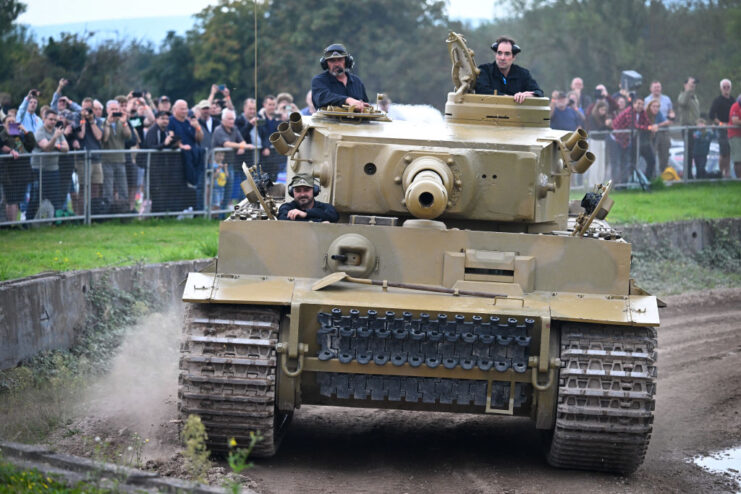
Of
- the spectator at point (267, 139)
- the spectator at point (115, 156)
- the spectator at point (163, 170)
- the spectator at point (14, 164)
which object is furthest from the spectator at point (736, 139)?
the spectator at point (14, 164)

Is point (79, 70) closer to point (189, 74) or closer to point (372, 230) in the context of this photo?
point (189, 74)

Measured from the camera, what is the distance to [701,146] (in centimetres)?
2636

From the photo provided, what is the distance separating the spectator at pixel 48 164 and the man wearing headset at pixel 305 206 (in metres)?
7.34

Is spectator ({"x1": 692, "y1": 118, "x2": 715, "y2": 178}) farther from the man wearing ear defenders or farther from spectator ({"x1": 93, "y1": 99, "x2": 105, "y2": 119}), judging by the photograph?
the man wearing ear defenders

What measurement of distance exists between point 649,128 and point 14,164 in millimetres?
13311

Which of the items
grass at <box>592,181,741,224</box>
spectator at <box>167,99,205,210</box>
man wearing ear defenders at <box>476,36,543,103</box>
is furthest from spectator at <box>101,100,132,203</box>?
grass at <box>592,181,741,224</box>

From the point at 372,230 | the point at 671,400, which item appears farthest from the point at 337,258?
the point at 671,400

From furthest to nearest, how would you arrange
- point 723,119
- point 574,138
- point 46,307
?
point 723,119
point 46,307
point 574,138

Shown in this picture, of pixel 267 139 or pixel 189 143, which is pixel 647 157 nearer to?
pixel 267 139

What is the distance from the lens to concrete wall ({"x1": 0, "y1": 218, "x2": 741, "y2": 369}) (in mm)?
12023

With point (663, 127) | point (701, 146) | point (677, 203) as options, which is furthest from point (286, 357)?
point (701, 146)

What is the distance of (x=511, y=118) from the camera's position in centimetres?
1189

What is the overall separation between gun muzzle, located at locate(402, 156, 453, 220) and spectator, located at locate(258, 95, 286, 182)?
10.0m

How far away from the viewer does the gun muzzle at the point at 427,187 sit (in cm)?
1005
